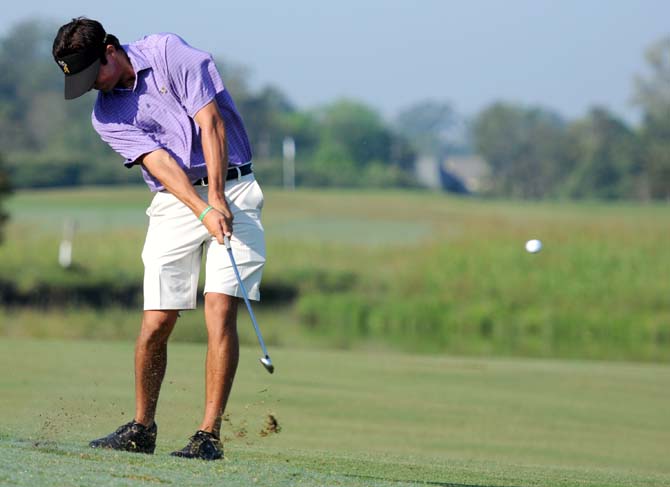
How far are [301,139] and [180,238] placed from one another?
3166 inches

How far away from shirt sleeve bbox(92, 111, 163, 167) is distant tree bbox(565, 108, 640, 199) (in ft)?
194

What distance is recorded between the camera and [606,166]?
66000 mm

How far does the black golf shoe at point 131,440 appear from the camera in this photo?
202 inches

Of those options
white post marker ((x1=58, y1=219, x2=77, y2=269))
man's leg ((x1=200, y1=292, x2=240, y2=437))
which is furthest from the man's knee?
white post marker ((x1=58, y1=219, x2=77, y2=269))

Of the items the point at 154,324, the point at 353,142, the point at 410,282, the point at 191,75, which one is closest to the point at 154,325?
the point at 154,324

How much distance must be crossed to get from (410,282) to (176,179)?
27296mm

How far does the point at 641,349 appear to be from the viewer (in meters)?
22.6

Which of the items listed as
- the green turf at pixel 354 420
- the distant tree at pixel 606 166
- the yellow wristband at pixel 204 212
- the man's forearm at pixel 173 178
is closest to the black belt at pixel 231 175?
the man's forearm at pixel 173 178

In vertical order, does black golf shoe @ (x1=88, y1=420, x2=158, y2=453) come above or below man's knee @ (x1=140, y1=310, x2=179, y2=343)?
below

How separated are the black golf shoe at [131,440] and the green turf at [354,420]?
17cm

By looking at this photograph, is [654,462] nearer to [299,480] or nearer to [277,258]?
[299,480]

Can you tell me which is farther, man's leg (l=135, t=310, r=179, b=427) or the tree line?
the tree line

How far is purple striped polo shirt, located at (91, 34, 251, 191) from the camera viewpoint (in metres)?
5.15

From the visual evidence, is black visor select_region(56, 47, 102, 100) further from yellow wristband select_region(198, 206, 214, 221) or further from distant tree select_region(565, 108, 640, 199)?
distant tree select_region(565, 108, 640, 199)
